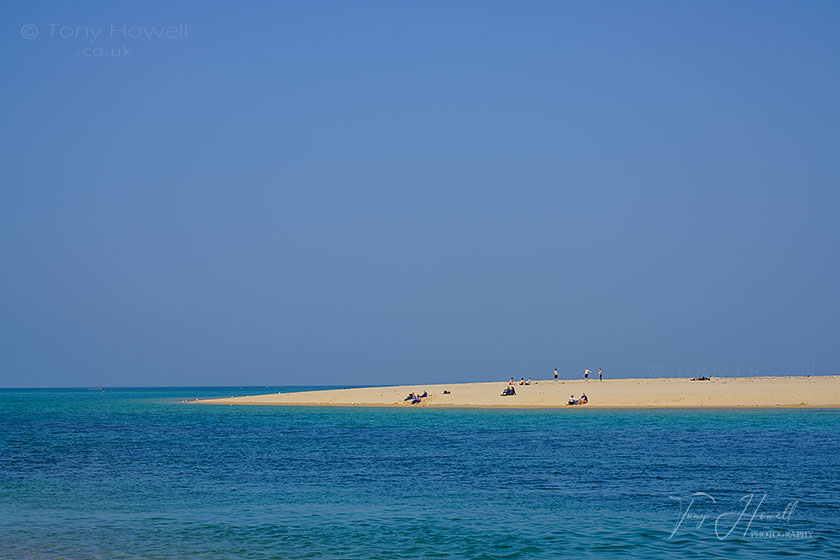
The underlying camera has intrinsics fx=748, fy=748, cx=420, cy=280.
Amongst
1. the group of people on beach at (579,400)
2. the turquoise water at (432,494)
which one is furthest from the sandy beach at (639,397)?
the turquoise water at (432,494)

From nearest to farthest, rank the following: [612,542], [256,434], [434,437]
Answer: [612,542] < [434,437] < [256,434]

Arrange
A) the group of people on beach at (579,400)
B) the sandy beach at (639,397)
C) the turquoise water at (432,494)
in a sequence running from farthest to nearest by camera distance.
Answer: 1. the group of people on beach at (579,400)
2. the sandy beach at (639,397)
3. the turquoise water at (432,494)

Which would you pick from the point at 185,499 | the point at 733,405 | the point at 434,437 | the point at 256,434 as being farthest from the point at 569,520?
the point at 733,405

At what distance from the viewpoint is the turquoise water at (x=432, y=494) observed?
21.9 metres

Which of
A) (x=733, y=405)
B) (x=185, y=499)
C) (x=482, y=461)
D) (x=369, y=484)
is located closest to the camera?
(x=185, y=499)

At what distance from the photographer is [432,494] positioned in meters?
30.0

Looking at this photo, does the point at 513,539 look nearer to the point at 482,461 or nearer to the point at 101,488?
the point at 482,461

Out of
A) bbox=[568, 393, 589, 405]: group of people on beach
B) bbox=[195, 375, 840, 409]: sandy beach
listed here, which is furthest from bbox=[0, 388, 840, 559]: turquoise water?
bbox=[568, 393, 589, 405]: group of people on beach

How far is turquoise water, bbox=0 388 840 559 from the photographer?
21859mm

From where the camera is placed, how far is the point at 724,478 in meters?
31.8

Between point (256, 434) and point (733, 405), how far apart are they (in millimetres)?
49022

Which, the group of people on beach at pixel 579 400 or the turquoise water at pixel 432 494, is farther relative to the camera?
the group of people on beach at pixel 579 400

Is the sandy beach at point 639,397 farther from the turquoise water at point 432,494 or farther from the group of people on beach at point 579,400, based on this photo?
the turquoise water at point 432,494

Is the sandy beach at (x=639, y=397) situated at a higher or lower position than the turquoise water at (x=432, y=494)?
higher
